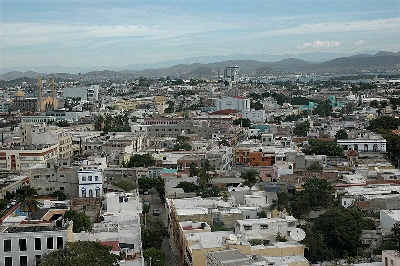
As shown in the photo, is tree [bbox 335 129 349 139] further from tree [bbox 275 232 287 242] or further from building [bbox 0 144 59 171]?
tree [bbox 275 232 287 242]

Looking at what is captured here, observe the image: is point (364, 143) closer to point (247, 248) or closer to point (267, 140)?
point (267, 140)

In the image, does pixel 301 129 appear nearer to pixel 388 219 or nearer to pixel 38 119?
pixel 38 119

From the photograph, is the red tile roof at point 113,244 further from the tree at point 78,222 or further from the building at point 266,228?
the building at point 266,228

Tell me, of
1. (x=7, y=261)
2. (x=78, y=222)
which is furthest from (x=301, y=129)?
(x=7, y=261)

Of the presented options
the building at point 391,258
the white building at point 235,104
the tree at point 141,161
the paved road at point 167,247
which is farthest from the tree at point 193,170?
the white building at point 235,104

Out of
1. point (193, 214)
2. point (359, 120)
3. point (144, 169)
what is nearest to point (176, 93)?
point (359, 120)
